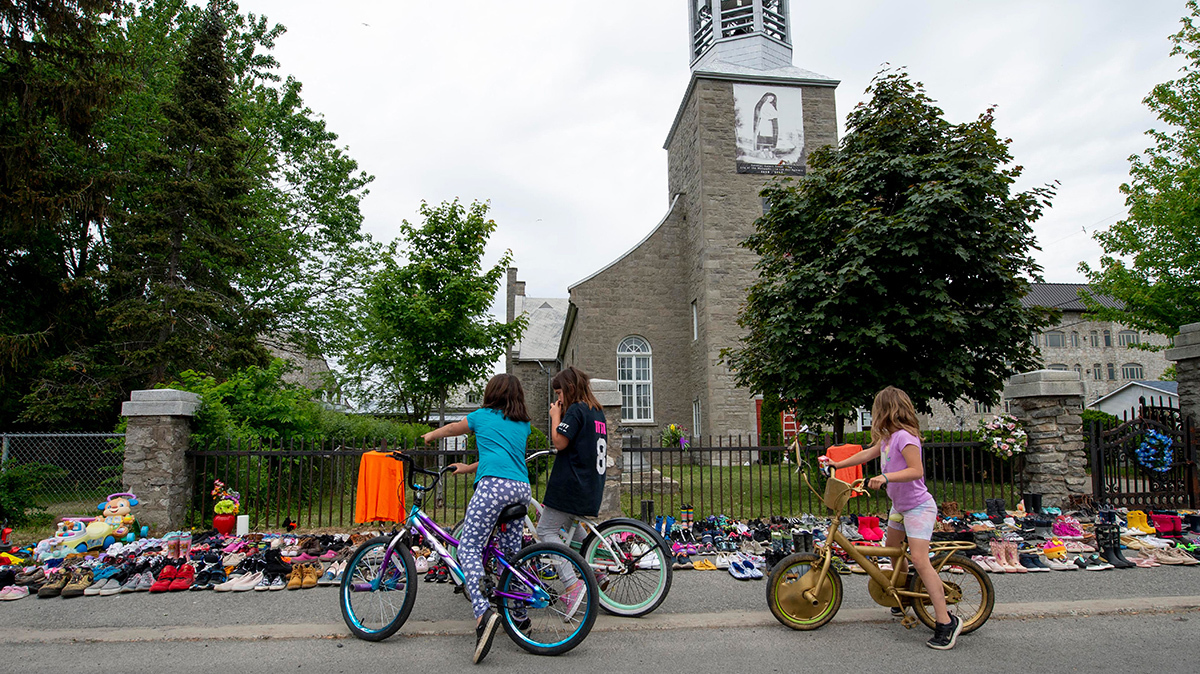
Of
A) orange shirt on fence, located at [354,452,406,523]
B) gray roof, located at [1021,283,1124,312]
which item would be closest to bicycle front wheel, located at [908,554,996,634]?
orange shirt on fence, located at [354,452,406,523]

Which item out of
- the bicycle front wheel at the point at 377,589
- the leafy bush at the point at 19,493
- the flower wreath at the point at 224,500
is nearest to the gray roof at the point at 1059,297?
the flower wreath at the point at 224,500

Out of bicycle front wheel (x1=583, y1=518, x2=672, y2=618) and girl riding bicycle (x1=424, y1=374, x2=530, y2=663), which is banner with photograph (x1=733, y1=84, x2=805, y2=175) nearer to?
bicycle front wheel (x1=583, y1=518, x2=672, y2=618)

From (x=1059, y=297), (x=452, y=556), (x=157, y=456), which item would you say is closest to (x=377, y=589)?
(x=452, y=556)

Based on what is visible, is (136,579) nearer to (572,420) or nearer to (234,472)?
(234,472)

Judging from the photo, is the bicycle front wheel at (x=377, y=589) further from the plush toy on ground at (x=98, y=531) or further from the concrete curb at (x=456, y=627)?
the plush toy on ground at (x=98, y=531)

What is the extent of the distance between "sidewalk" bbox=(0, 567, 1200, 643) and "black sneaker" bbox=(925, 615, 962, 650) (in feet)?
2.24

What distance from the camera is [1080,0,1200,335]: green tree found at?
16.9 metres

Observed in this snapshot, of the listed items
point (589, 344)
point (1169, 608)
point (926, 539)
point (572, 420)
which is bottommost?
point (1169, 608)

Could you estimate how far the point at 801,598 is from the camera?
4.69m

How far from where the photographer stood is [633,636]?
469 cm

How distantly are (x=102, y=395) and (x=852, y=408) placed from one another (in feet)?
50.8

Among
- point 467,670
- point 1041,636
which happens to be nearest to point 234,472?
point 467,670

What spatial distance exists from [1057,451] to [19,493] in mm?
14532

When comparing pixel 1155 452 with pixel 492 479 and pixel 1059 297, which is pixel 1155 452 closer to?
pixel 492 479
